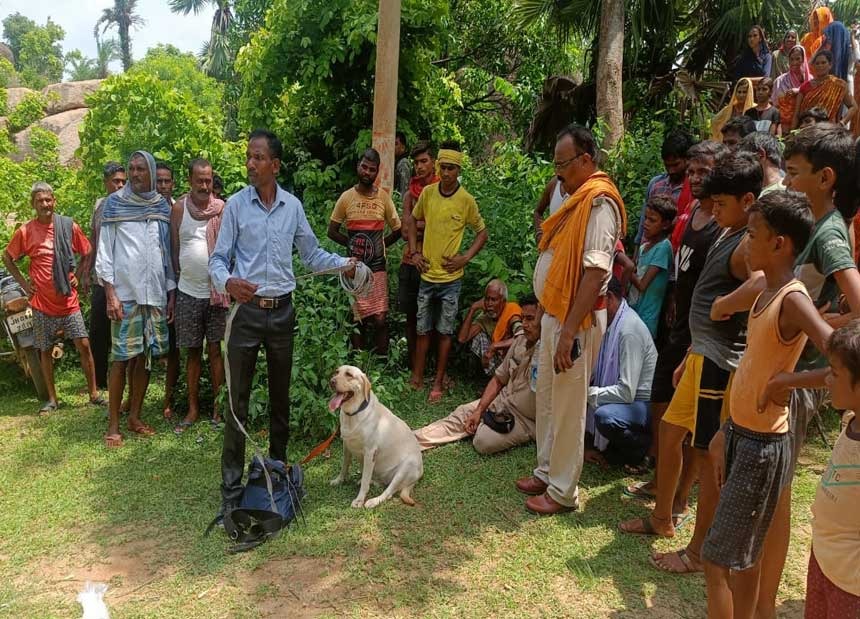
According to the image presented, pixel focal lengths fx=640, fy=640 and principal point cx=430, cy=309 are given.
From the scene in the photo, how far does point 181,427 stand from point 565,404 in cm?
320

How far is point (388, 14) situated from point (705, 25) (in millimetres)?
5731

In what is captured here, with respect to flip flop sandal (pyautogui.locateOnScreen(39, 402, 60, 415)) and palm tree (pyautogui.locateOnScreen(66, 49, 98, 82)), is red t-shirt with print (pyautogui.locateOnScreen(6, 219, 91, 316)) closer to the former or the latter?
flip flop sandal (pyautogui.locateOnScreen(39, 402, 60, 415))

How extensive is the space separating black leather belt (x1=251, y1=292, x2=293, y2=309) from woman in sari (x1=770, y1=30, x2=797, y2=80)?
710 cm

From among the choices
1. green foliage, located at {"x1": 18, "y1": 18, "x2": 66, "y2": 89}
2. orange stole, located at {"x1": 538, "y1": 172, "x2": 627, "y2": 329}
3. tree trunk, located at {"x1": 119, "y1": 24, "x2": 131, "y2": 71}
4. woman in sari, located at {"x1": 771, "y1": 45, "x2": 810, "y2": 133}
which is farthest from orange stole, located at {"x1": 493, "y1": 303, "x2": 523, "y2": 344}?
tree trunk, located at {"x1": 119, "y1": 24, "x2": 131, "y2": 71}

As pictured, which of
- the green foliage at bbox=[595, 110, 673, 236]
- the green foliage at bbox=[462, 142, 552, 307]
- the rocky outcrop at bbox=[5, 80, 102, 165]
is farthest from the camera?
the rocky outcrop at bbox=[5, 80, 102, 165]

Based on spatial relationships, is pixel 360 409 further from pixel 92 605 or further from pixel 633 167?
pixel 633 167

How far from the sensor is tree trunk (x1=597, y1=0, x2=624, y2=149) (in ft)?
25.4

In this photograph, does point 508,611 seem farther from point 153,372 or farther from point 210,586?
point 153,372

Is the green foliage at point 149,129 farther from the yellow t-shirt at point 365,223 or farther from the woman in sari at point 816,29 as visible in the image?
the woman in sari at point 816,29

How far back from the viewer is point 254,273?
3783 mm

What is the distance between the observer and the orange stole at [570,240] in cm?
347

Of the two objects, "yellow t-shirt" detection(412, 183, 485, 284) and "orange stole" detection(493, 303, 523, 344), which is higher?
"yellow t-shirt" detection(412, 183, 485, 284)

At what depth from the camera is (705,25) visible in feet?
31.2

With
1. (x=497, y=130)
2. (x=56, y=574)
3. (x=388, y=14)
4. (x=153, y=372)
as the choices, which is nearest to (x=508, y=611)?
(x=56, y=574)
